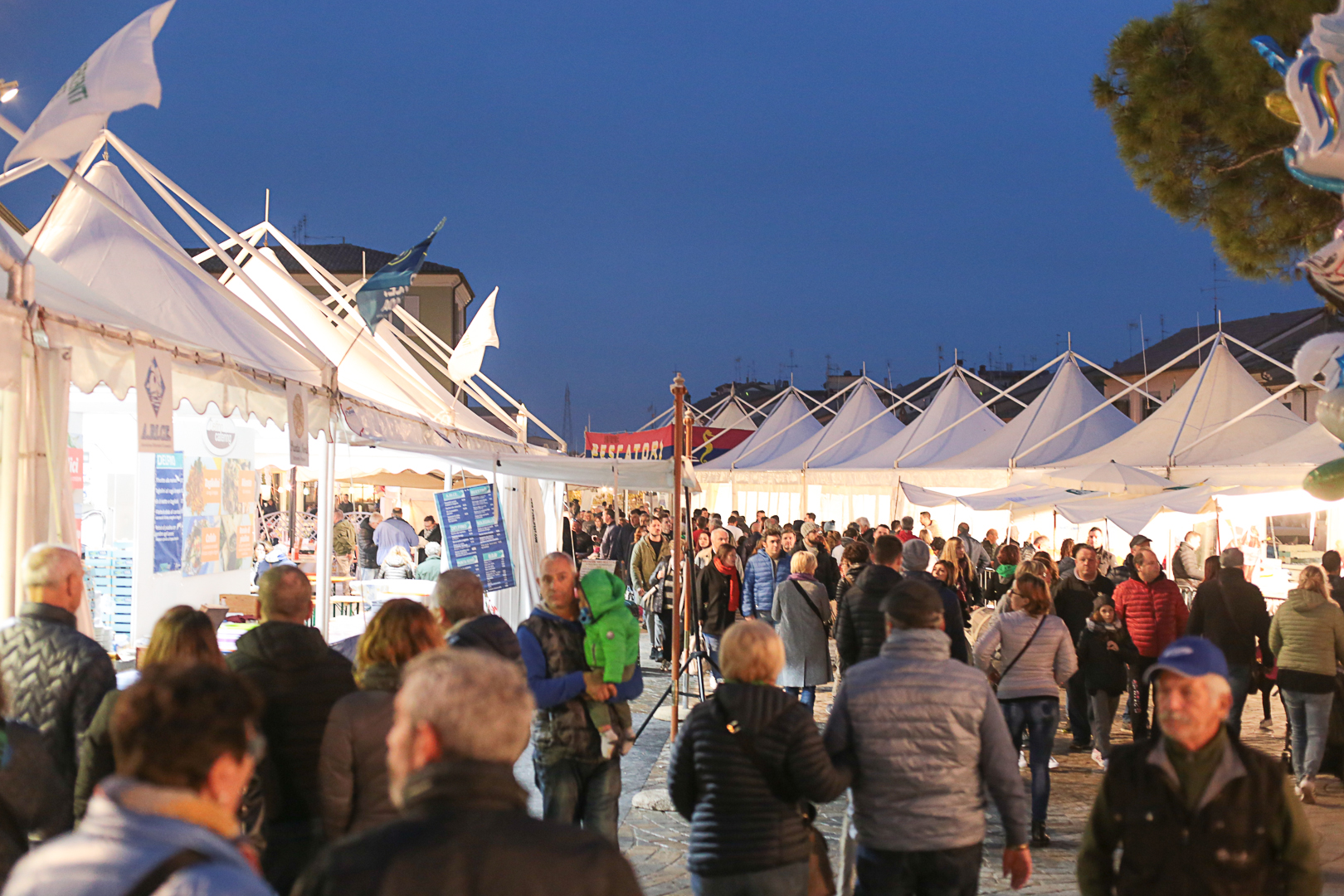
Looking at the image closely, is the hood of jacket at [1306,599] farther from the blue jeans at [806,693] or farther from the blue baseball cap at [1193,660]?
the blue baseball cap at [1193,660]

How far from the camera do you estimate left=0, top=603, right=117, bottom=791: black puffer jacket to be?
3541mm

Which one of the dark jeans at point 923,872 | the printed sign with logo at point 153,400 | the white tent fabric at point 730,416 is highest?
the white tent fabric at point 730,416

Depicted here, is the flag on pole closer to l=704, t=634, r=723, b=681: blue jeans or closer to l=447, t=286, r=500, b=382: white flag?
l=447, t=286, r=500, b=382: white flag

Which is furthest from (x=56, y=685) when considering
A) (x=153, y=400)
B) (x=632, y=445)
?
(x=632, y=445)

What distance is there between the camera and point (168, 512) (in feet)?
36.1

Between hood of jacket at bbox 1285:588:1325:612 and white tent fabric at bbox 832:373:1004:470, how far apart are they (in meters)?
20.8

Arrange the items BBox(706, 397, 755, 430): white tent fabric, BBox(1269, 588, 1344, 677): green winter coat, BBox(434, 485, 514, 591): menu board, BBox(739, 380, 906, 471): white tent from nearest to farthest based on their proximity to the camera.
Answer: BBox(1269, 588, 1344, 677): green winter coat, BBox(434, 485, 514, 591): menu board, BBox(739, 380, 906, 471): white tent, BBox(706, 397, 755, 430): white tent fabric

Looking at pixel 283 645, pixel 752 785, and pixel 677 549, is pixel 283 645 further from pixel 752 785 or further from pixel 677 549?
pixel 677 549

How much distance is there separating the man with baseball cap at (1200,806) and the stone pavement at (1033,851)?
311 cm

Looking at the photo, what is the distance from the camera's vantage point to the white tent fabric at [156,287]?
821 centimetres

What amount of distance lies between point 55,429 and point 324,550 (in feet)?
11.2

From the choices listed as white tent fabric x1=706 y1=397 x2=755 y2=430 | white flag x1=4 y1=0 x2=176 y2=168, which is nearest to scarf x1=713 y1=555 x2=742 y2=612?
white flag x1=4 y1=0 x2=176 y2=168

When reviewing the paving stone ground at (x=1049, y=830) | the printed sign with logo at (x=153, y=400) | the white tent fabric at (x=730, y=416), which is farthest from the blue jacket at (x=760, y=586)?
the white tent fabric at (x=730, y=416)

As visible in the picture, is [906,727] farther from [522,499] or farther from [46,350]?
[522,499]
